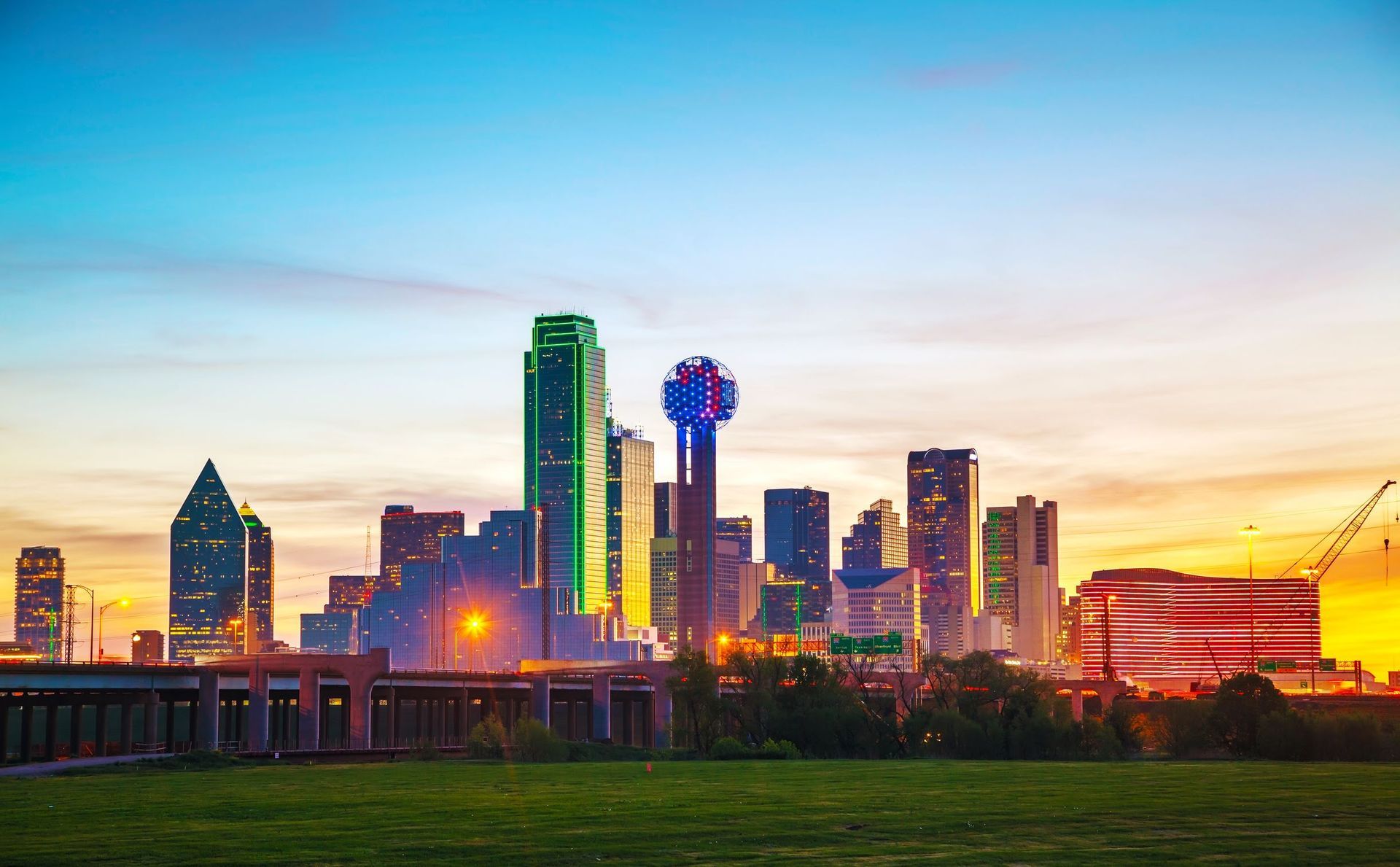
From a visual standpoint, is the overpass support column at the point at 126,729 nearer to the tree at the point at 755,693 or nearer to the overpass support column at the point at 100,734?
the overpass support column at the point at 100,734

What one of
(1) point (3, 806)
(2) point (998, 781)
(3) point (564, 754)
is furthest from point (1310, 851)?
(3) point (564, 754)

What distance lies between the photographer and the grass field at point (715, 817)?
41.8 m

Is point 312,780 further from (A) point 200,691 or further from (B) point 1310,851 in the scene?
(A) point 200,691

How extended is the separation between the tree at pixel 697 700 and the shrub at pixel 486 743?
18452 mm

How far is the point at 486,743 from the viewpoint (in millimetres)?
110250

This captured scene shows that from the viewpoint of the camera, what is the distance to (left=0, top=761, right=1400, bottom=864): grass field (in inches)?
1647

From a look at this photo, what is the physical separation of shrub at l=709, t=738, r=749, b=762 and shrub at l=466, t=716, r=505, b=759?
15691 mm

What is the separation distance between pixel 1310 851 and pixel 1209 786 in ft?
76.7

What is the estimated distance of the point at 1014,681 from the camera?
414ft

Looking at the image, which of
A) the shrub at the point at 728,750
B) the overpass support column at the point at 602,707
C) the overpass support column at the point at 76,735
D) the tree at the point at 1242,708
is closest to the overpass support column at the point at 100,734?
the overpass support column at the point at 76,735

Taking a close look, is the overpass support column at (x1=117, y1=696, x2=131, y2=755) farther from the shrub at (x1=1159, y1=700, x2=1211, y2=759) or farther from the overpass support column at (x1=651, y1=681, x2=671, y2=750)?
the shrub at (x1=1159, y1=700, x2=1211, y2=759)

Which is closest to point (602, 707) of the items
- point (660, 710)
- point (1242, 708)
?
point (660, 710)

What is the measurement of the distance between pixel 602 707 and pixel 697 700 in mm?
56838

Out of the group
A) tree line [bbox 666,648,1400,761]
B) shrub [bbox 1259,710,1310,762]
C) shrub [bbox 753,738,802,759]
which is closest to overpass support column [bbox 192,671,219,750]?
tree line [bbox 666,648,1400,761]
